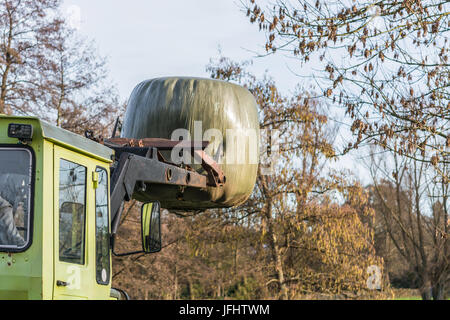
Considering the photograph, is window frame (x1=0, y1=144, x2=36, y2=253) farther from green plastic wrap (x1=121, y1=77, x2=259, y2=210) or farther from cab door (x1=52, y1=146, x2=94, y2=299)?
green plastic wrap (x1=121, y1=77, x2=259, y2=210)

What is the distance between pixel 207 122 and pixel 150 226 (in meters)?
Answer: 4.16

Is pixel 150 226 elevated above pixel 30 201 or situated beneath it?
situated beneath

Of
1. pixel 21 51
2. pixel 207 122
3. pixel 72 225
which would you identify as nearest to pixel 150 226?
pixel 72 225

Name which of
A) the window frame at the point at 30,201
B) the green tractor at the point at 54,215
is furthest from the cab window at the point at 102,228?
the window frame at the point at 30,201

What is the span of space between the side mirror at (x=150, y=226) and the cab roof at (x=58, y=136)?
46 centimetres

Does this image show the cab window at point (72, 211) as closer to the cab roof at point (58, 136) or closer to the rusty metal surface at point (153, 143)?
the cab roof at point (58, 136)

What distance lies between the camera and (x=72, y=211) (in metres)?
3.85

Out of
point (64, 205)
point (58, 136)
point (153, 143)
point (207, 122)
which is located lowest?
point (64, 205)

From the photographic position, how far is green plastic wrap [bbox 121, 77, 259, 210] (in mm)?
8242

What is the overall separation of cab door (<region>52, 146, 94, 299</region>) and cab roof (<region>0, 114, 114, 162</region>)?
0.05 metres

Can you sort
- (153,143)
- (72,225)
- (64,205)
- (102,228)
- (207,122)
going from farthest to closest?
(207,122) → (153,143) → (102,228) → (72,225) → (64,205)

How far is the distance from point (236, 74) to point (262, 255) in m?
5.87

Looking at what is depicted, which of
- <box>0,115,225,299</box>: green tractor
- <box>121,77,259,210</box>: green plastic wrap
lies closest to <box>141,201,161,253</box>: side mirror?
<box>0,115,225,299</box>: green tractor

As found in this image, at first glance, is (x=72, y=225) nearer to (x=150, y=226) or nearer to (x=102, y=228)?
(x=102, y=228)
